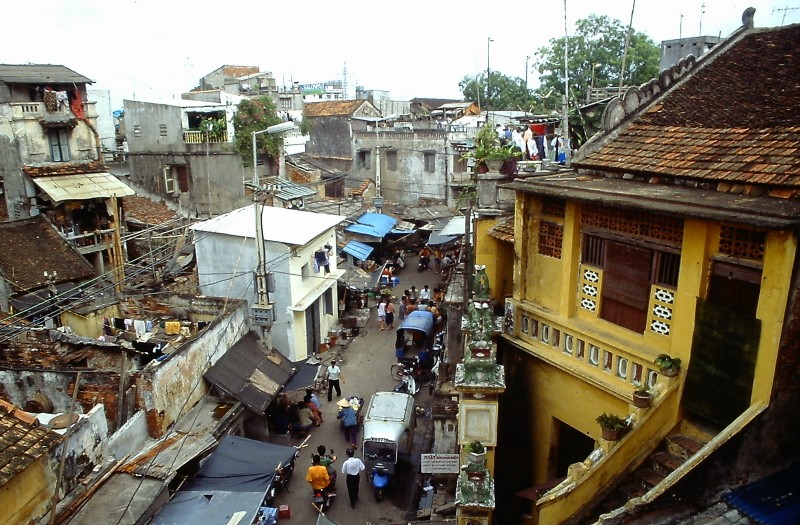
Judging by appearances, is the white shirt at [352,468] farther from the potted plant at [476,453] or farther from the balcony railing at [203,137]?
the balcony railing at [203,137]

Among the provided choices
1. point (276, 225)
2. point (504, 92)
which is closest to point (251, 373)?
point (276, 225)

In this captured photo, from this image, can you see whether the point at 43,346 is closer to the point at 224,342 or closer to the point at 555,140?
the point at 224,342

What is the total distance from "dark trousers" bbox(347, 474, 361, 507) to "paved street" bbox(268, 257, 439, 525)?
212 mm

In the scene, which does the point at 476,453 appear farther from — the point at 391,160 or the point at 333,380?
the point at 391,160

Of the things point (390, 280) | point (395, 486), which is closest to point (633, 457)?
point (395, 486)

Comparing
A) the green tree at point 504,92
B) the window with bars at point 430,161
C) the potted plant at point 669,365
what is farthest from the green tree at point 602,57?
the potted plant at point 669,365

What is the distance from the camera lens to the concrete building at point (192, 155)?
30.7 m

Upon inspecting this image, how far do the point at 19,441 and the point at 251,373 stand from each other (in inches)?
300

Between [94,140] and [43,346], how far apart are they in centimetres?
1385

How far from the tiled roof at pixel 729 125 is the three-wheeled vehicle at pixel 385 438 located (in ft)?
26.3

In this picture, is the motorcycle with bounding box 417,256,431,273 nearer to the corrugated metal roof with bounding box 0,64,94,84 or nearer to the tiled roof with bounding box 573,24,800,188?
the corrugated metal roof with bounding box 0,64,94,84

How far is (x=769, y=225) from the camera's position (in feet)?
20.5

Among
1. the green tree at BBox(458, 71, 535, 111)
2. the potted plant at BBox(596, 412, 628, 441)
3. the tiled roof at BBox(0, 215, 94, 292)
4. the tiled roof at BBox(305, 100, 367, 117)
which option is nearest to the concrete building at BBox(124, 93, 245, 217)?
the tiled roof at BBox(0, 215, 94, 292)

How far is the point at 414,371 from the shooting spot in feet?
65.7
